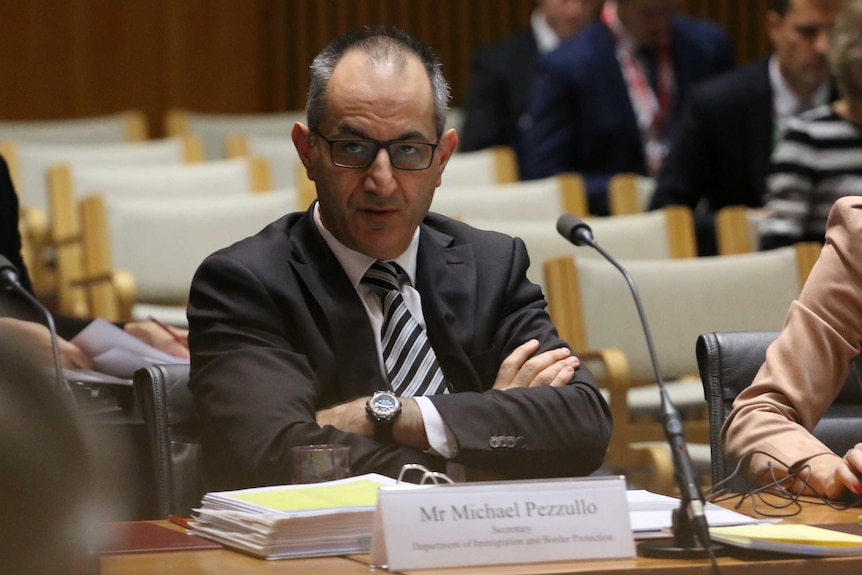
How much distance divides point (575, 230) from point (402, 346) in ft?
1.49

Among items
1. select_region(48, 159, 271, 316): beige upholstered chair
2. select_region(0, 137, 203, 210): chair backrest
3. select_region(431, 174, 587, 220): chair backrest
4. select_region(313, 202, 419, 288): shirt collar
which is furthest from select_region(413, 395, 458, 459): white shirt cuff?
select_region(0, 137, 203, 210): chair backrest

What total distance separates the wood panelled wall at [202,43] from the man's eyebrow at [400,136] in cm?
565

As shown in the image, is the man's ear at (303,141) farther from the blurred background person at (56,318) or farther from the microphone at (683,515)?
the microphone at (683,515)

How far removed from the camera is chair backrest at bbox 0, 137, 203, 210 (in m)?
5.70

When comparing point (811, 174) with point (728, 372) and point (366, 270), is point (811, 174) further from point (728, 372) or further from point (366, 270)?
point (366, 270)

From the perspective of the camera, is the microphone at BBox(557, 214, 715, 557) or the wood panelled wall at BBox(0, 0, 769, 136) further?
the wood panelled wall at BBox(0, 0, 769, 136)

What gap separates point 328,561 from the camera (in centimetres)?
155

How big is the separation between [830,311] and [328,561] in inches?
44.4

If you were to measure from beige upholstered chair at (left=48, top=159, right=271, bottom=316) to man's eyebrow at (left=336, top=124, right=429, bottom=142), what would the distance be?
7.53 feet

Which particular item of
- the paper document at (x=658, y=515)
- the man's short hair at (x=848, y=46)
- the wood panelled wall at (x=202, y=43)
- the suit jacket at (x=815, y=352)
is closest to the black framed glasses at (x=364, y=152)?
the suit jacket at (x=815, y=352)

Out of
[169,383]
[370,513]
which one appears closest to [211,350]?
[169,383]

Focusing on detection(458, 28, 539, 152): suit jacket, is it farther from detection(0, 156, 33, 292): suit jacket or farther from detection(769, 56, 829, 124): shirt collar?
detection(0, 156, 33, 292): suit jacket

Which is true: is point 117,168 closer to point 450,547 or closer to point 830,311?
point 830,311

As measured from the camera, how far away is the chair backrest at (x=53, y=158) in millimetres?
5699
